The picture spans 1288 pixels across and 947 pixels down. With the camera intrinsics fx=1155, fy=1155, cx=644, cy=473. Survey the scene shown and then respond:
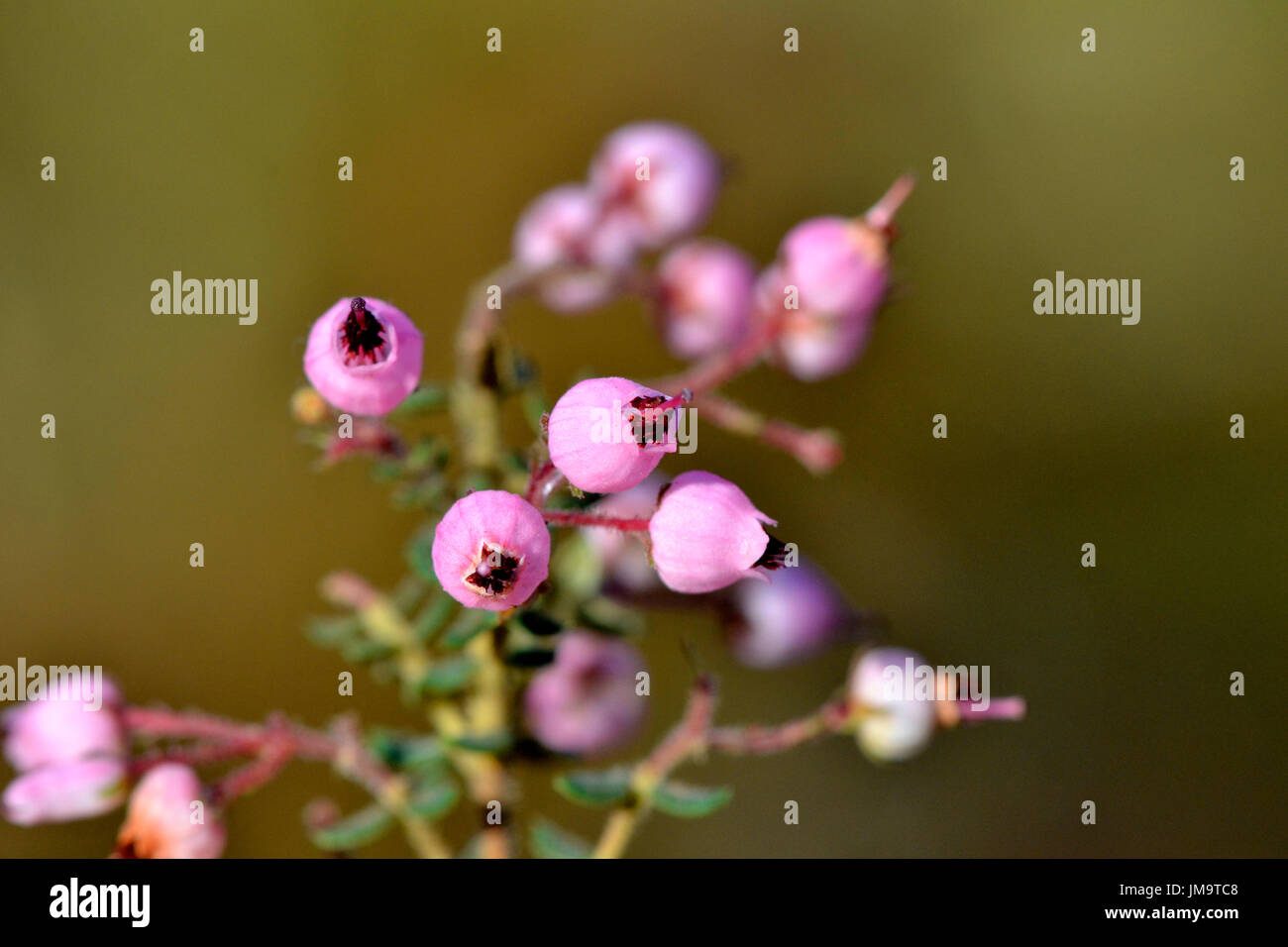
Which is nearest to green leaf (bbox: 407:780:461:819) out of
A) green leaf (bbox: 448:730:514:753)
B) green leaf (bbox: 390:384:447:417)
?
green leaf (bbox: 448:730:514:753)

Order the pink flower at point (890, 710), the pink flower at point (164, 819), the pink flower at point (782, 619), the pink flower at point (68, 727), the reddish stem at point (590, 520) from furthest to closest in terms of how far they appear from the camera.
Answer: the pink flower at point (782, 619), the pink flower at point (890, 710), the pink flower at point (68, 727), the pink flower at point (164, 819), the reddish stem at point (590, 520)

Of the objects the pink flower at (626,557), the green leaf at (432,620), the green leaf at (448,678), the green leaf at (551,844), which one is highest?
the pink flower at (626,557)

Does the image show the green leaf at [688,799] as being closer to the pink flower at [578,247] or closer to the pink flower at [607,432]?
the pink flower at [607,432]

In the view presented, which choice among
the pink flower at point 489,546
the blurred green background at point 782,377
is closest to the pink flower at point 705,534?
the pink flower at point 489,546

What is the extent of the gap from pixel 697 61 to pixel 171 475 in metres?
3.00

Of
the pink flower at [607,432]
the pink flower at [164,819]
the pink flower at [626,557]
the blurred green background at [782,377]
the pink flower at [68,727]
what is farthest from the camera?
the blurred green background at [782,377]

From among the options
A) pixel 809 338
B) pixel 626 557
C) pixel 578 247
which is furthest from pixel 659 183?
pixel 626 557

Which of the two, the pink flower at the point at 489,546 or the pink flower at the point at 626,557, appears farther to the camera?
the pink flower at the point at 626,557

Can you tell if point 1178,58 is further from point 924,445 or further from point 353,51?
point 353,51

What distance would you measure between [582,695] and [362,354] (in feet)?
3.60

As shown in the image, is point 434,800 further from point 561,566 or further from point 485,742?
point 561,566

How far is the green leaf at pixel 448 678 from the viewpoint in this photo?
75.1 inches

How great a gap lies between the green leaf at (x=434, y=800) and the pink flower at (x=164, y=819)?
325mm

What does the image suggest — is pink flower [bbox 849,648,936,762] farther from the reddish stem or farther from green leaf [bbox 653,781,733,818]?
the reddish stem
